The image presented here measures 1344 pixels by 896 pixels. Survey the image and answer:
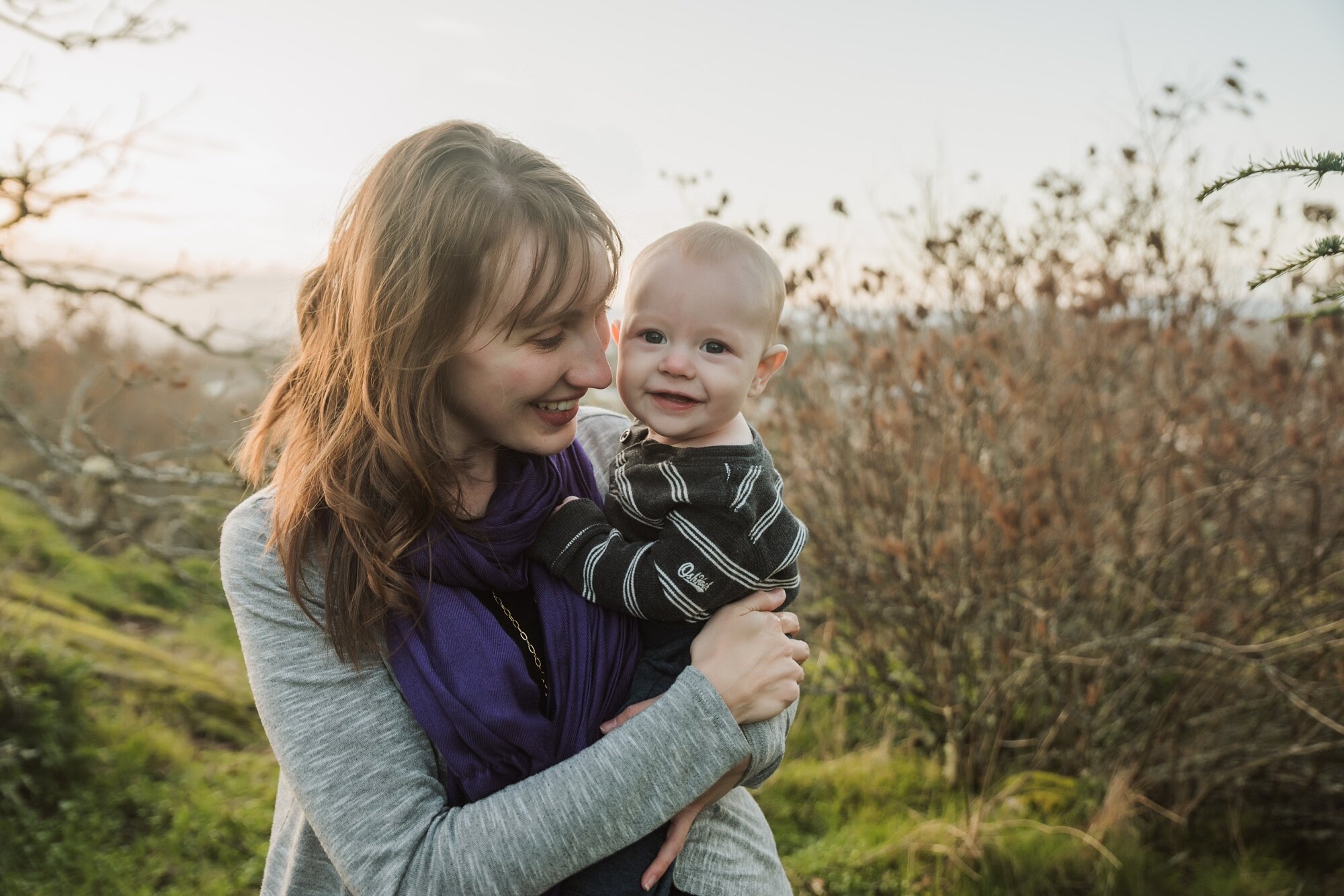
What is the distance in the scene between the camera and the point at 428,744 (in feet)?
4.81

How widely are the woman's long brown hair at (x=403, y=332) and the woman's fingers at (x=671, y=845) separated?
0.59 meters

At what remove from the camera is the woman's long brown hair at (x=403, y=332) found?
1.44m

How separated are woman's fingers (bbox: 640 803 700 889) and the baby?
25 mm

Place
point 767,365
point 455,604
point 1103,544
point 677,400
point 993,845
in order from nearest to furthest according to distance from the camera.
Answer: point 455,604
point 677,400
point 767,365
point 993,845
point 1103,544

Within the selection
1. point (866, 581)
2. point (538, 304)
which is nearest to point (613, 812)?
point (538, 304)

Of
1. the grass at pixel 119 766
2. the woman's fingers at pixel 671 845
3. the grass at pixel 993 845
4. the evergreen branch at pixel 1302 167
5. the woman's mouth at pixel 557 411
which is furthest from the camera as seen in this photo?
the grass at pixel 119 766

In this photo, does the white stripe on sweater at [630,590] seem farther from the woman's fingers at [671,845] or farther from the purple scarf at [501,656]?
the woman's fingers at [671,845]

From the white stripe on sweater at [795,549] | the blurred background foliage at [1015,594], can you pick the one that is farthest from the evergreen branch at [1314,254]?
the blurred background foliage at [1015,594]

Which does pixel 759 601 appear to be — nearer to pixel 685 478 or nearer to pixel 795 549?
pixel 795 549

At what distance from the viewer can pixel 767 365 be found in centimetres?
193

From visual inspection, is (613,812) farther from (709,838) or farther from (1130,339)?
(1130,339)

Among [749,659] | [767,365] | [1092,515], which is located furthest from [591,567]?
[1092,515]

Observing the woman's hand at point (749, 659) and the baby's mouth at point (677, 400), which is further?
the baby's mouth at point (677, 400)

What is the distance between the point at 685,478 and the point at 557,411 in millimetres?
270
